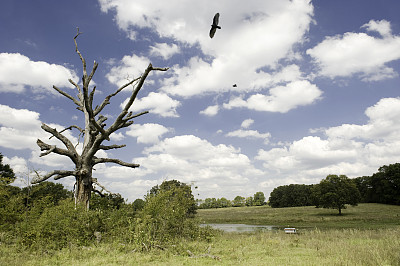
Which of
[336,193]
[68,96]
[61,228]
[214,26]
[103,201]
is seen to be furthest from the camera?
[336,193]

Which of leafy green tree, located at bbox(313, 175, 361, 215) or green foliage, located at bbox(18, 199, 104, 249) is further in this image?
leafy green tree, located at bbox(313, 175, 361, 215)

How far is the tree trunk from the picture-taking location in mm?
14887

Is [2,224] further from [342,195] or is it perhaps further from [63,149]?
[342,195]

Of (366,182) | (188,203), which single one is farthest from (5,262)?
(366,182)

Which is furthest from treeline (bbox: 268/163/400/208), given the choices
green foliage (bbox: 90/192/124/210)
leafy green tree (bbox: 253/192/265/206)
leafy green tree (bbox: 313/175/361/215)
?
leafy green tree (bbox: 253/192/265/206)

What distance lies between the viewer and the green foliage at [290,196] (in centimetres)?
9525

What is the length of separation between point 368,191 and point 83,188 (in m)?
89.0

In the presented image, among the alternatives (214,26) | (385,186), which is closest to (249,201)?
(385,186)

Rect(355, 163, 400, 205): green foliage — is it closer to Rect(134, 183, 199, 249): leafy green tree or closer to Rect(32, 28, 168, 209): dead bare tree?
Rect(134, 183, 199, 249): leafy green tree

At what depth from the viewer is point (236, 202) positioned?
180750 mm

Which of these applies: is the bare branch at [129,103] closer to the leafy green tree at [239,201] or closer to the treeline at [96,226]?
the treeline at [96,226]

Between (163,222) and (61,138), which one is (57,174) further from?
(163,222)

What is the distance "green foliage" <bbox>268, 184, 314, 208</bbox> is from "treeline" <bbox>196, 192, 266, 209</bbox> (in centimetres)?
6369

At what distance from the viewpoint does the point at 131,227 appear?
12469 mm
